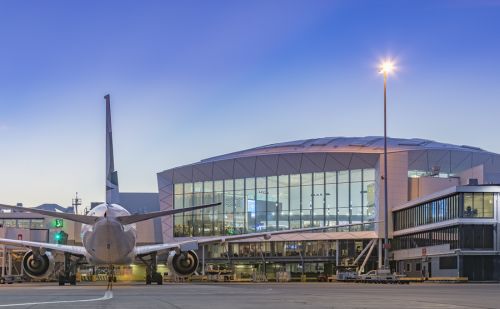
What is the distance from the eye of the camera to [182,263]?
2007 inches

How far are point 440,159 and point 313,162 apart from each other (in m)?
16.4

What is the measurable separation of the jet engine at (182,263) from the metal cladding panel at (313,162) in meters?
45.6

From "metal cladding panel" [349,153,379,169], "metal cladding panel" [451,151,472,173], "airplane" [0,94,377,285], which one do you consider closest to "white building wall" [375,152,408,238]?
"metal cladding panel" [349,153,379,169]

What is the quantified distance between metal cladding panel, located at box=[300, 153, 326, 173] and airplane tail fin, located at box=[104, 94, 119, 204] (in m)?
45.5

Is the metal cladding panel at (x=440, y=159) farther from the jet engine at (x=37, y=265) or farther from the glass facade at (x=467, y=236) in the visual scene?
the jet engine at (x=37, y=265)

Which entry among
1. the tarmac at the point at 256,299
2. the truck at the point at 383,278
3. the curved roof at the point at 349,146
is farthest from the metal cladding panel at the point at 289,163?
the tarmac at the point at 256,299

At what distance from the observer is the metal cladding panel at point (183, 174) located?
352 ft

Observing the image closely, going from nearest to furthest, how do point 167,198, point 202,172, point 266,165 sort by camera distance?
point 266,165 < point 202,172 < point 167,198

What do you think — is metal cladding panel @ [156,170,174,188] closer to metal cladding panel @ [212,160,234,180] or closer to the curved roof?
metal cladding panel @ [212,160,234,180]

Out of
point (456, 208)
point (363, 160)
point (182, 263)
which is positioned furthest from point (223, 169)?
point (182, 263)

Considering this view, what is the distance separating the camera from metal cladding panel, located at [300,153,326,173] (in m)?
94.2

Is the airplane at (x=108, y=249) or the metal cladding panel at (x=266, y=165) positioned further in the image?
the metal cladding panel at (x=266, y=165)

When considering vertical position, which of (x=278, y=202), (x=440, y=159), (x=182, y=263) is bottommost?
(x=182, y=263)

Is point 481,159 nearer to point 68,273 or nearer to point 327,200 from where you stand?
point 327,200
